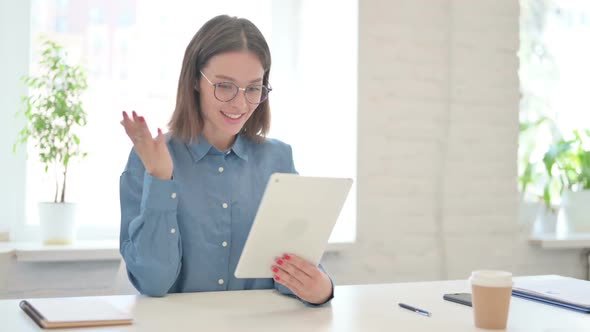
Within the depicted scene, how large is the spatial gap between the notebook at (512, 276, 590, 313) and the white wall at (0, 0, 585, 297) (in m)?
1.02

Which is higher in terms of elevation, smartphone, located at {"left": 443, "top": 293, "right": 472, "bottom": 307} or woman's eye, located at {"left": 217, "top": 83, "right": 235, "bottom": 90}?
woman's eye, located at {"left": 217, "top": 83, "right": 235, "bottom": 90}

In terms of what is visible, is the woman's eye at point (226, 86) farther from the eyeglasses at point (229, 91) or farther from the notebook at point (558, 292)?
the notebook at point (558, 292)

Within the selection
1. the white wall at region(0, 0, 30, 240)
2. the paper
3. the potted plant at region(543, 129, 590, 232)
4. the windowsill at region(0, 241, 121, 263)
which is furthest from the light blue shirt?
the potted plant at region(543, 129, 590, 232)

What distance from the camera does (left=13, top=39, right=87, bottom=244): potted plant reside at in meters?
2.62

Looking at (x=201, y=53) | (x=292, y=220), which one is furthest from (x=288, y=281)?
(x=201, y=53)

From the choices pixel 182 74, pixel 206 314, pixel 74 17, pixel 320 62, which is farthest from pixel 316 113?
pixel 206 314

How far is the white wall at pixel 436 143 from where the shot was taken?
3.03m

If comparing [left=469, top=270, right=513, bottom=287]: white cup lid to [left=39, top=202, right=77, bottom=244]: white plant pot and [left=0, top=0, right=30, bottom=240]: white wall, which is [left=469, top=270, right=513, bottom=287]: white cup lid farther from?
[left=0, top=0, right=30, bottom=240]: white wall

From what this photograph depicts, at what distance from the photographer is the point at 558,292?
6.14 ft

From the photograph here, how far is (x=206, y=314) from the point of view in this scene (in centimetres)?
155

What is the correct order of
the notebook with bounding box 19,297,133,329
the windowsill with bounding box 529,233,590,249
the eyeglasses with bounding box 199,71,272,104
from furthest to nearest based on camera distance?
the windowsill with bounding box 529,233,590,249
the eyeglasses with bounding box 199,71,272,104
the notebook with bounding box 19,297,133,329

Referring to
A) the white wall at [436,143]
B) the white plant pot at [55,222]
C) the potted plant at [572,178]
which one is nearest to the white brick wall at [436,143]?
the white wall at [436,143]

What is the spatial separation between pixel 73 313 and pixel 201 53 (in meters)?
0.78

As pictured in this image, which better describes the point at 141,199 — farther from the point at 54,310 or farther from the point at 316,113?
the point at 316,113
